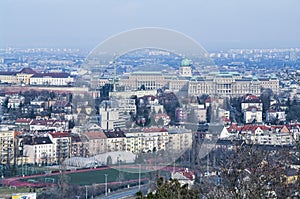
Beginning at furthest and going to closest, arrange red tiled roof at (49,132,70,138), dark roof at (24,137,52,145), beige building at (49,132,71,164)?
dark roof at (24,137,52,145) → red tiled roof at (49,132,70,138) → beige building at (49,132,71,164)

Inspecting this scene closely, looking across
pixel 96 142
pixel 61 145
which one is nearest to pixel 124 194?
pixel 96 142

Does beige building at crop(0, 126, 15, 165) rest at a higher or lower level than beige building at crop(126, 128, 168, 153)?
lower

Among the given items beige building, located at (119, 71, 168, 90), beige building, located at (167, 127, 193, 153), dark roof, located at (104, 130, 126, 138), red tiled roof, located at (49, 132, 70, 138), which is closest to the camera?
dark roof, located at (104, 130, 126, 138)

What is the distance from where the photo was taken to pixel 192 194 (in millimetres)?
4047

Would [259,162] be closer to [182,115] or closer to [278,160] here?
[278,160]

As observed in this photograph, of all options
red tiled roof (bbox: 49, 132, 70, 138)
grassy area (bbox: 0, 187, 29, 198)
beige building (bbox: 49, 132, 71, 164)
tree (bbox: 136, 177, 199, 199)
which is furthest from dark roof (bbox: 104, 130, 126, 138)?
tree (bbox: 136, 177, 199, 199)

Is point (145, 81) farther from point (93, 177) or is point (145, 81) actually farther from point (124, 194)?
point (124, 194)

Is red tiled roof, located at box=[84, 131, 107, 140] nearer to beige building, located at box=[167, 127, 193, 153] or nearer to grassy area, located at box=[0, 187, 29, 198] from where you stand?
beige building, located at box=[167, 127, 193, 153]

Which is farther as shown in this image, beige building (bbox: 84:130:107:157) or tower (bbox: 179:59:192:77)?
tower (bbox: 179:59:192:77)

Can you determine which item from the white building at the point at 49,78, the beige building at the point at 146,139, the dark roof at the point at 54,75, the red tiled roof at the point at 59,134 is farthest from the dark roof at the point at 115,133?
the dark roof at the point at 54,75

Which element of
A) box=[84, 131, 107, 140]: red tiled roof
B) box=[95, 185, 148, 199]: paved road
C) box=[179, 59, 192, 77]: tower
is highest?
box=[179, 59, 192, 77]: tower

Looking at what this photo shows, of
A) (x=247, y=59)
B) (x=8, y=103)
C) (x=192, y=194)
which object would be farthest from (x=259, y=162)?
(x=247, y=59)

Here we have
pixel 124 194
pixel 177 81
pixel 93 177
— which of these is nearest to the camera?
pixel 124 194

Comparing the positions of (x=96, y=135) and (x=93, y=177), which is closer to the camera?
(x=96, y=135)
